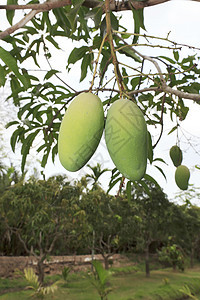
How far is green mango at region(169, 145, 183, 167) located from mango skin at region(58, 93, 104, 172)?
963 mm

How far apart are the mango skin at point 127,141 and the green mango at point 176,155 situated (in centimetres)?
94

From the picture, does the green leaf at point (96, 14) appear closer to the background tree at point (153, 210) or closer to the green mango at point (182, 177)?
the green mango at point (182, 177)

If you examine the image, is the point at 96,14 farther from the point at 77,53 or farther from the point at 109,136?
the point at 109,136

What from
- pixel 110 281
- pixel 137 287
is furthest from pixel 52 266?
pixel 137 287

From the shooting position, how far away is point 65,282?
28.0 ft

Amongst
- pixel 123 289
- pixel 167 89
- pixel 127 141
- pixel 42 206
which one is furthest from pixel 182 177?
pixel 123 289

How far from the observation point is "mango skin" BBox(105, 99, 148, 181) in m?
0.55

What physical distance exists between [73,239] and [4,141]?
4.04m

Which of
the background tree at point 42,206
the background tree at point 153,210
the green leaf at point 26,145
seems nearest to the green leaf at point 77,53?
the green leaf at point 26,145

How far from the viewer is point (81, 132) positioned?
1.81 ft

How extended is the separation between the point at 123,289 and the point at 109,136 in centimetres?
943

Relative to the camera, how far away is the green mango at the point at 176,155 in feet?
4.82

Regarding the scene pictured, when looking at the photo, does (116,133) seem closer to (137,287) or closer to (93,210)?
(93,210)

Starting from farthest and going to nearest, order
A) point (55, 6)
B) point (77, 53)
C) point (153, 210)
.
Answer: point (153, 210), point (77, 53), point (55, 6)
